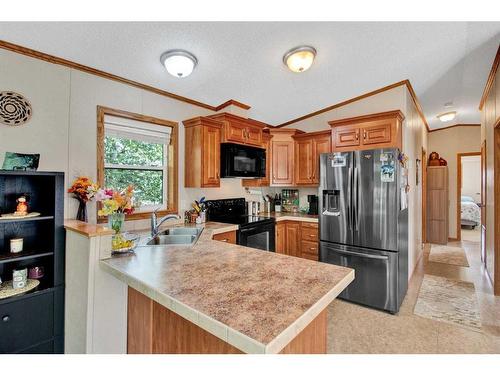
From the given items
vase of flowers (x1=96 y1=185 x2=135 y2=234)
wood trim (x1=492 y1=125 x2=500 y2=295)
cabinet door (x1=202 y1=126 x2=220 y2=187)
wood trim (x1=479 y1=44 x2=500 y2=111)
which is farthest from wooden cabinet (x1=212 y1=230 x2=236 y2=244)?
wood trim (x1=479 y1=44 x2=500 y2=111)

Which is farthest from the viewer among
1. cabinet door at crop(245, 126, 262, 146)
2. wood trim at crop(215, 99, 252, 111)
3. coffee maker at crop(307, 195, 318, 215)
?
coffee maker at crop(307, 195, 318, 215)

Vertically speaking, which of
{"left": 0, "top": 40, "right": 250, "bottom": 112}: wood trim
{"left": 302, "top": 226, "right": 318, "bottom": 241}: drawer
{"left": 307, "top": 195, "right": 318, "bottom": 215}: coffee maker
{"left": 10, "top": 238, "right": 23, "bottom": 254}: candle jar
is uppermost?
{"left": 0, "top": 40, "right": 250, "bottom": 112}: wood trim

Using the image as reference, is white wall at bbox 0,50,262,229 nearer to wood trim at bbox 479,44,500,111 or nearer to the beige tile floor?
the beige tile floor

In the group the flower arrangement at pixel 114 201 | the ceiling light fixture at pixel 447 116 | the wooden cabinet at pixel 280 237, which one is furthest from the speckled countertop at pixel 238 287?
the ceiling light fixture at pixel 447 116

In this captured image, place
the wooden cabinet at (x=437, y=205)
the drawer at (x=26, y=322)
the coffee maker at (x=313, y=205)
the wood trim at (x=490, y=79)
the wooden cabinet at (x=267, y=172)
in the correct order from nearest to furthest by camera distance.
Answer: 1. the drawer at (x=26, y=322)
2. the wood trim at (x=490, y=79)
3. the wooden cabinet at (x=267, y=172)
4. the coffee maker at (x=313, y=205)
5. the wooden cabinet at (x=437, y=205)

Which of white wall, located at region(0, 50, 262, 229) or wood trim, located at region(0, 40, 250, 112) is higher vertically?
wood trim, located at region(0, 40, 250, 112)

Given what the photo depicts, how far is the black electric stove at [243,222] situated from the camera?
3.08m

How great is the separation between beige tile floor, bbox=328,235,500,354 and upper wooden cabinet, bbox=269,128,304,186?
6.33 ft

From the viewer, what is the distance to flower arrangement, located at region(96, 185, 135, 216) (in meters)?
1.67

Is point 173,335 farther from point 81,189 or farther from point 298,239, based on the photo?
Answer: point 298,239

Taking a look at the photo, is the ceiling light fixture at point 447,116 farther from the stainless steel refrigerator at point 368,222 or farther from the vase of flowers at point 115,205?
the vase of flowers at point 115,205

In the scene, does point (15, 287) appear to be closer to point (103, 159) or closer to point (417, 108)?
point (103, 159)

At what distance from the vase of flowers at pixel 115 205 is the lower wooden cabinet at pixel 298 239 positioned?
2328mm
